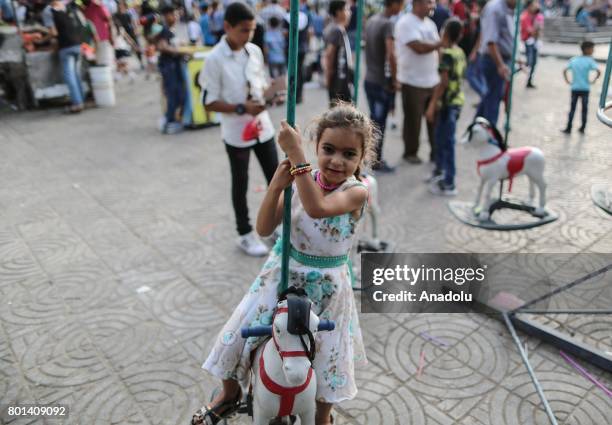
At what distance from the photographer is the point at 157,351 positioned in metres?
2.98

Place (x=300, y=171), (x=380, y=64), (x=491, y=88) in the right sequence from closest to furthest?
(x=300, y=171), (x=380, y=64), (x=491, y=88)

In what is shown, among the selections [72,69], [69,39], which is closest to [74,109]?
[72,69]

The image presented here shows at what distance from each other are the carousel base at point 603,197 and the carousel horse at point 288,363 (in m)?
1.79

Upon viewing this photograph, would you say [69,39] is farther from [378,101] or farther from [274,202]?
[274,202]

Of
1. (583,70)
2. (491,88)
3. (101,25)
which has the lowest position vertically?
(491,88)

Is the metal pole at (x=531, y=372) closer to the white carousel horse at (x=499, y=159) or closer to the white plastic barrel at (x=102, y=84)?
the white carousel horse at (x=499, y=159)

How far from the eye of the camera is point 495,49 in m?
5.90

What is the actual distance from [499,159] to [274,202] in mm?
2622

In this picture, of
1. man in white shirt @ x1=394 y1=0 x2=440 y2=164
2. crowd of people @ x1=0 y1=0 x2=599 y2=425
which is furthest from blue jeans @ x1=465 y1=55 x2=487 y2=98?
man in white shirt @ x1=394 y1=0 x2=440 y2=164

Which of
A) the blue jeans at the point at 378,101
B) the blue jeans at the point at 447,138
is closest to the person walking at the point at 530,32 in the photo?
the blue jeans at the point at 378,101

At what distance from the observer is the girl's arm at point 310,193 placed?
1742 millimetres

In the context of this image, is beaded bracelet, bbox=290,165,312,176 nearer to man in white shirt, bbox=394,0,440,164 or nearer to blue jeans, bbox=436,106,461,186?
blue jeans, bbox=436,106,461,186

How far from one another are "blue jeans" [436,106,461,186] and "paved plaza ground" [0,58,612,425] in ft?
1.03

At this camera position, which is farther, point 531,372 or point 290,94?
point 531,372
